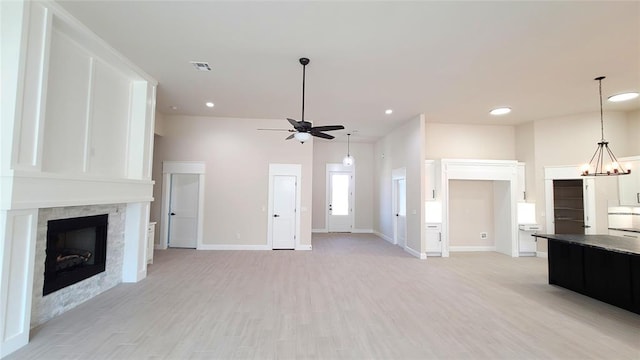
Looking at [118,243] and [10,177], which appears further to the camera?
[118,243]

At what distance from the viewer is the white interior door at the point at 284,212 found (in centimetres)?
705

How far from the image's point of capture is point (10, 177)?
243 centimetres

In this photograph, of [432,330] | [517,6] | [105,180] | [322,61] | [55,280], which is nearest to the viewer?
[517,6]

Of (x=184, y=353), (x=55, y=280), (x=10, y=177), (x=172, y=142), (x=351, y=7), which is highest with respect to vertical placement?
(x=351, y=7)

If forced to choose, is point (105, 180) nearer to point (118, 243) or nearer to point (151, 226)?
point (118, 243)

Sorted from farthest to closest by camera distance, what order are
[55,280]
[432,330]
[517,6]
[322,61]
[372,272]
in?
[372,272] < [322,61] < [55,280] < [432,330] < [517,6]

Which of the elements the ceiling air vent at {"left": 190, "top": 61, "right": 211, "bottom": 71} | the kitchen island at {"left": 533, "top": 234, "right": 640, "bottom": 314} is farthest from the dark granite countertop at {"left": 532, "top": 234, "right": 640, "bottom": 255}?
the ceiling air vent at {"left": 190, "top": 61, "right": 211, "bottom": 71}

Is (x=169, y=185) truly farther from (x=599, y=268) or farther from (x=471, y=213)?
(x=599, y=268)

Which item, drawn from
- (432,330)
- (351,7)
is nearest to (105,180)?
(351,7)

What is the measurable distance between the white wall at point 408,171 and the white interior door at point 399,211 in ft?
1.16

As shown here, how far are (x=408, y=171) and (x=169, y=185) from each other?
6023 mm

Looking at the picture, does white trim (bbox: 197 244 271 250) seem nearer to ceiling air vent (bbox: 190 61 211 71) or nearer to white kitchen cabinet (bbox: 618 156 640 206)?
ceiling air vent (bbox: 190 61 211 71)

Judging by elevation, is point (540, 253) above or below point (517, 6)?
below

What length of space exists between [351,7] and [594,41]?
3025 mm
